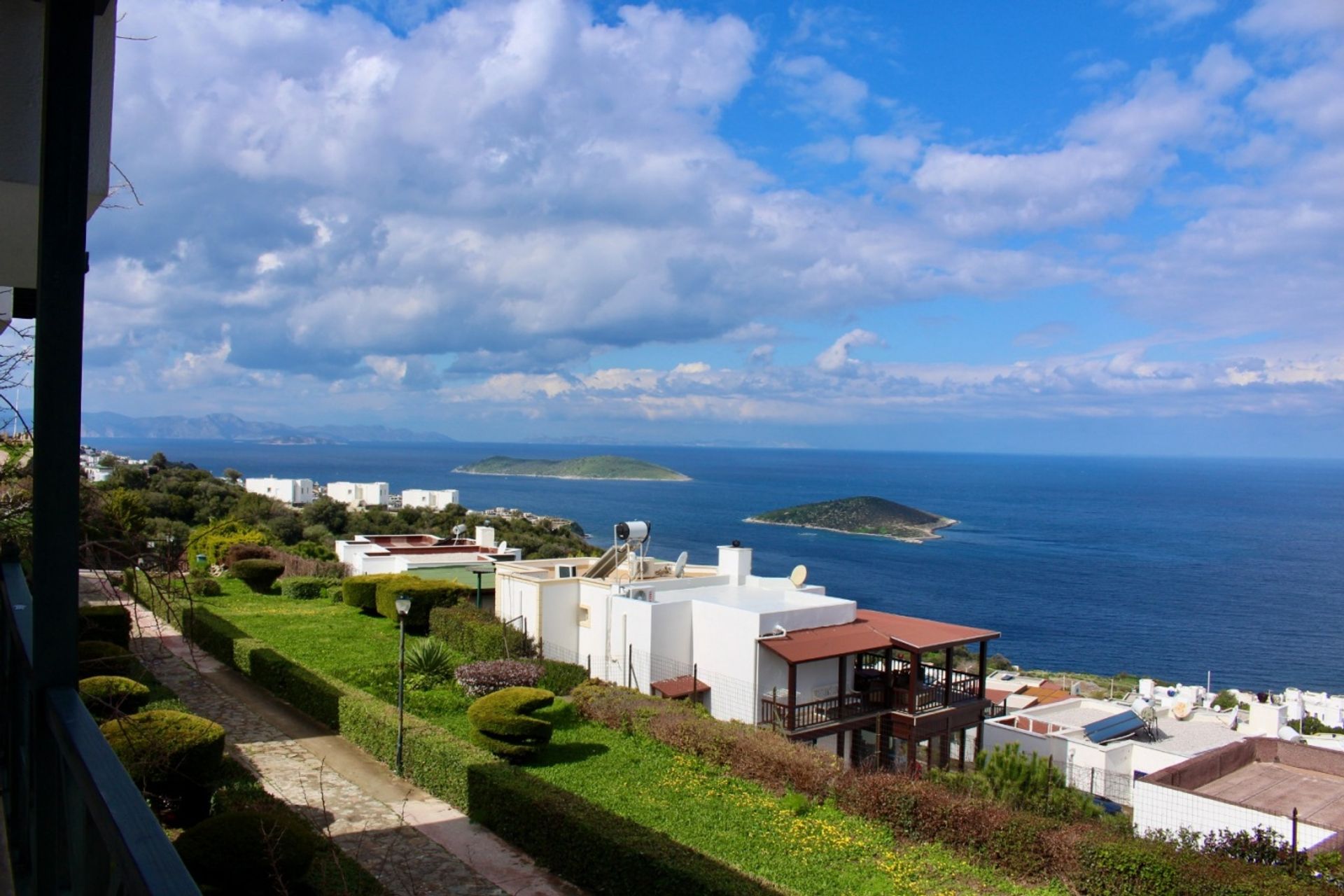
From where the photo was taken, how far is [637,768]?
12.5 meters

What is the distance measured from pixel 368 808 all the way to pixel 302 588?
1621 cm

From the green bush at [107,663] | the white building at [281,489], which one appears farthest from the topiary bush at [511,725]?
the white building at [281,489]

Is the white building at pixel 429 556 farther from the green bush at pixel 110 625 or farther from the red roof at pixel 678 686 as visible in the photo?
the green bush at pixel 110 625

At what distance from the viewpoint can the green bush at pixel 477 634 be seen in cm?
1814

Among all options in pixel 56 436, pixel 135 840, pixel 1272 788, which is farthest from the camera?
pixel 1272 788

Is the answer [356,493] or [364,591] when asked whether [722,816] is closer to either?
[364,591]

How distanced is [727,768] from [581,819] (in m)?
3.85

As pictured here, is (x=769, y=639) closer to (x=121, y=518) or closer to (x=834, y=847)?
(x=834, y=847)

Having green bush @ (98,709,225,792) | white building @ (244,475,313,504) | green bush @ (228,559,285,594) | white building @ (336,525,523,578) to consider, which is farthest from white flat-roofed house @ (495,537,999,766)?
white building @ (244,475,313,504)

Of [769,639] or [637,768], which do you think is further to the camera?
[769,639]

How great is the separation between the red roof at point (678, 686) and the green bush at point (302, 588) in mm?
12063

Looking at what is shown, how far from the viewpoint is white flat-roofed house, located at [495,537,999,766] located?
17375 millimetres

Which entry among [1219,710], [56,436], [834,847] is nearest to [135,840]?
[56,436]

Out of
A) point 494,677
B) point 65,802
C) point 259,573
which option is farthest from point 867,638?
point 65,802
